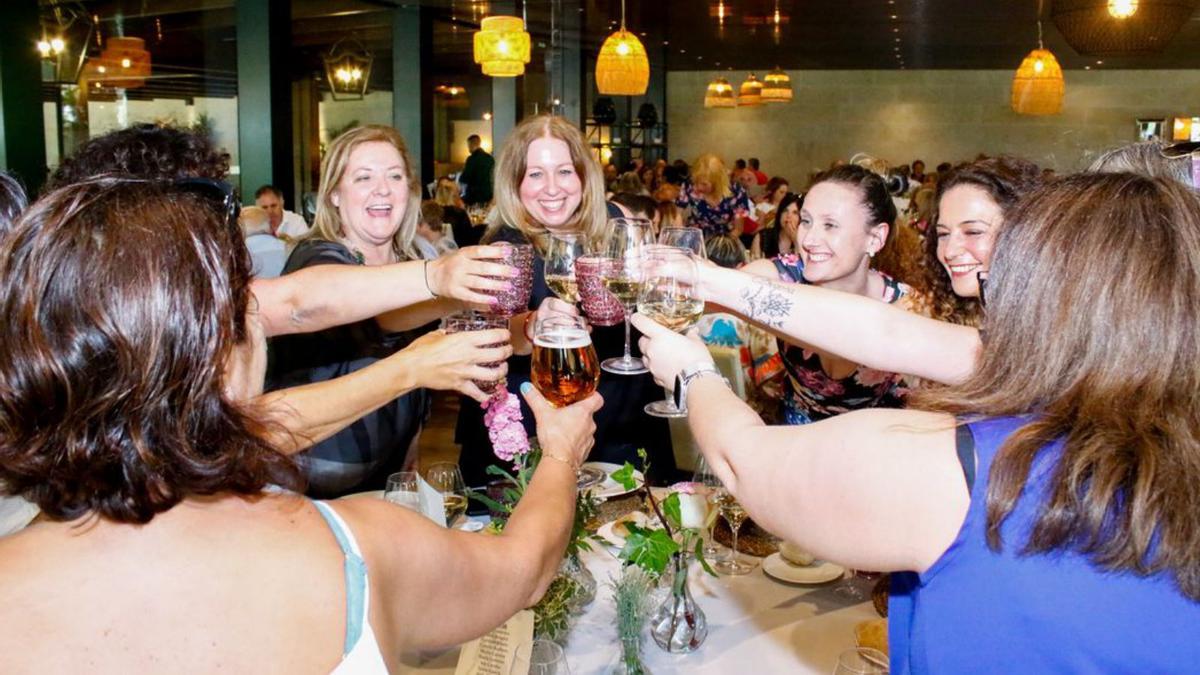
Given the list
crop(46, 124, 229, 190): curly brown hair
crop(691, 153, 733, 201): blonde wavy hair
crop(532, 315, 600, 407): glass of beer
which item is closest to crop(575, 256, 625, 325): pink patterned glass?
crop(532, 315, 600, 407): glass of beer

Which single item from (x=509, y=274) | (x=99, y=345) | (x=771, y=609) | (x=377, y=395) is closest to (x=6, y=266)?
(x=99, y=345)

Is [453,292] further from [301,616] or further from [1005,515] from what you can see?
[1005,515]

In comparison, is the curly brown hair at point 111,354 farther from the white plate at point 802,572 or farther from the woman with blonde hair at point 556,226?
the woman with blonde hair at point 556,226

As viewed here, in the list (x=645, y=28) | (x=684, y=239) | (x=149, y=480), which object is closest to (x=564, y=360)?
(x=684, y=239)

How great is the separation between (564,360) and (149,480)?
804 mm

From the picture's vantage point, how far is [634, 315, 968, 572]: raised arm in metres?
1.06

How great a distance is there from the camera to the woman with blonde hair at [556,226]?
2904 mm

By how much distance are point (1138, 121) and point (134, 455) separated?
67.7 ft

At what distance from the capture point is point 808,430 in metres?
1.21

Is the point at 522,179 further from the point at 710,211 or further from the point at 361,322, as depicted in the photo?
the point at 710,211

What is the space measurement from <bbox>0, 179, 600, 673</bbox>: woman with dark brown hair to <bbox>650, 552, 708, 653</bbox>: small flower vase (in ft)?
2.50

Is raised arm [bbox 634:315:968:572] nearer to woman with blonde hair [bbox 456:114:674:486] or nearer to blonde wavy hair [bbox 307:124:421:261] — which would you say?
woman with blonde hair [bbox 456:114:674:486]

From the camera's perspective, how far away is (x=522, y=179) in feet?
9.87

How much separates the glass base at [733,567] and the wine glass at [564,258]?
0.64 meters
